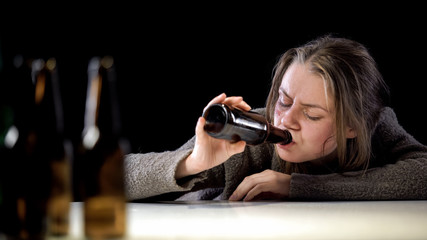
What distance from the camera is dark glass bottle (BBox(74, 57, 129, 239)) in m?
0.63

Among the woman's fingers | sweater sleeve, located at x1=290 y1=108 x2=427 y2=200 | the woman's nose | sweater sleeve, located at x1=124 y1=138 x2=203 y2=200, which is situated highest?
the woman's fingers

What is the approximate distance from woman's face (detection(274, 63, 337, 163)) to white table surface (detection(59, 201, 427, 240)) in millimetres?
509

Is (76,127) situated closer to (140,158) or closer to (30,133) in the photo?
(140,158)

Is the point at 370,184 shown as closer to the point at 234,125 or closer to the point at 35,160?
the point at 234,125

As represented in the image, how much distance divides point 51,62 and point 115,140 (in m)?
0.14

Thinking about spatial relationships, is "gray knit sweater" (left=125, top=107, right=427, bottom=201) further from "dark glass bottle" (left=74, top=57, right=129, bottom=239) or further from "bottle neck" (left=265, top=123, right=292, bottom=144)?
"dark glass bottle" (left=74, top=57, right=129, bottom=239)

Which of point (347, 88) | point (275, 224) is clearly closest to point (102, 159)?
point (275, 224)

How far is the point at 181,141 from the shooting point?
2.99m

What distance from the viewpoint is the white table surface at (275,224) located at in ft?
2.38

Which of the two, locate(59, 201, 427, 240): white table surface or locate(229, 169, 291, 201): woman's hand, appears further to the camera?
locate(229, 169, 291, 201): woman's hand

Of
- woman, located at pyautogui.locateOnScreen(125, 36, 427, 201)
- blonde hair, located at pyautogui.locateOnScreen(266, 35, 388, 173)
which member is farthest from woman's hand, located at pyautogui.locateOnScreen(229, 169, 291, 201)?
blonde hair, located at pyautogui.locateOnScreen(266, 35, 388, 173)

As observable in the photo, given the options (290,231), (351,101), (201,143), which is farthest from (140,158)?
(290,231)

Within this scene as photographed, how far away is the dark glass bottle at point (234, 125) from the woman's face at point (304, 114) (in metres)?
0.20

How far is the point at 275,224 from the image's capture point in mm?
877
